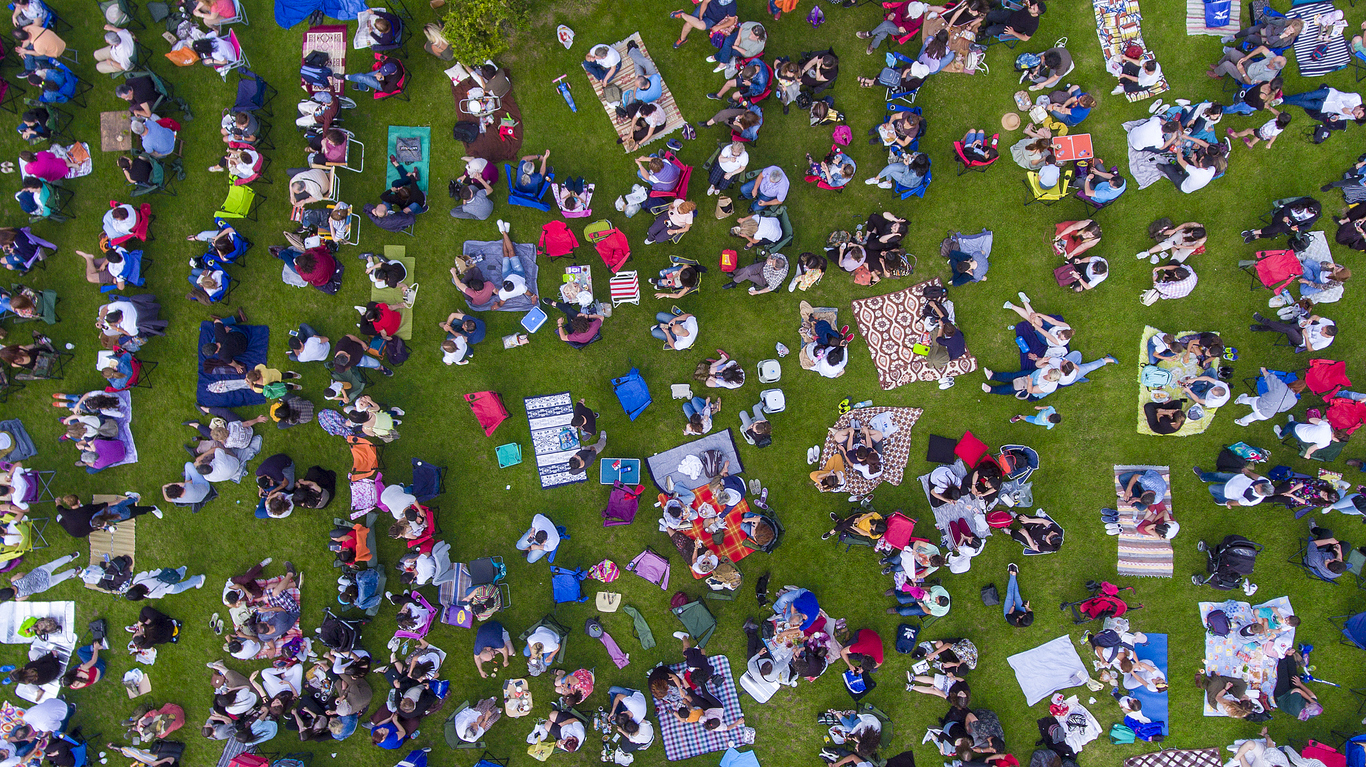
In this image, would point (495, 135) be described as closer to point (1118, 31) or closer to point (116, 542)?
point (116, 542)

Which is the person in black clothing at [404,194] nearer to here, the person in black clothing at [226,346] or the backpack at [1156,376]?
the person in black clothing at [226,346]

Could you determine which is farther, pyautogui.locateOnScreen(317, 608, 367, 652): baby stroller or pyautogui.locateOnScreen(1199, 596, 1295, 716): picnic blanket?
pyautogui.locateOnScreen(1199, 596, 1295, 716): picnic blanket

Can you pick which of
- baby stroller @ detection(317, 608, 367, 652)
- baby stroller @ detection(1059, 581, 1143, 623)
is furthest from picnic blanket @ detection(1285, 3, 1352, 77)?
baby stroller @ detection(317, 608, 367, 652)

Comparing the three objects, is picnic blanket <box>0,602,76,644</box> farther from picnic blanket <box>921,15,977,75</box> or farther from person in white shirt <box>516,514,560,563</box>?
picnic blanket <box>921,15,977,75</box>

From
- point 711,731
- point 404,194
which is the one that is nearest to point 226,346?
point 404,194

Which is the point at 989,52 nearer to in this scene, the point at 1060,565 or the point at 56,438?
the point at 1060,565
